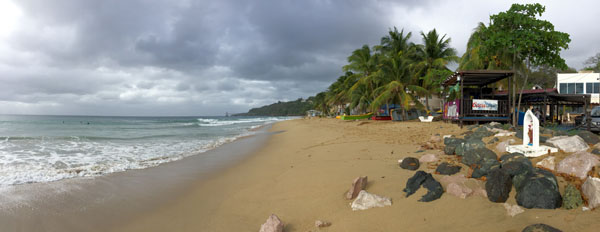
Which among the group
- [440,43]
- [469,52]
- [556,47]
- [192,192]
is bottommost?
[192,192]

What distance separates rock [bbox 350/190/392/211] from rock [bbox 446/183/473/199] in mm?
767

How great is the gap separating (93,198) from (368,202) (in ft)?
16.7

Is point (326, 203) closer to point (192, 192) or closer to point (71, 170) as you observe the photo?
point (192, 192)

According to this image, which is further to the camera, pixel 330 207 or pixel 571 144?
pixel 571 144

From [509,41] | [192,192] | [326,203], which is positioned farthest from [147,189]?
[509,41]

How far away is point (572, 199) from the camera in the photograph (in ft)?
9.01

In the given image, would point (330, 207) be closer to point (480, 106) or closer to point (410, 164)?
point (410, 164)

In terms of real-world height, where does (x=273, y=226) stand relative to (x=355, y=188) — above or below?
below

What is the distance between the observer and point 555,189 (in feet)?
9.43

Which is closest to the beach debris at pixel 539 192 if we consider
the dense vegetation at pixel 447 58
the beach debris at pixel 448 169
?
the beach debris at pixel 448 169

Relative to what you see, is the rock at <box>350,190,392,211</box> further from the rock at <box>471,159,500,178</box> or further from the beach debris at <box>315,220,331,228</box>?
the rock at <box>471,159,500,178</box>

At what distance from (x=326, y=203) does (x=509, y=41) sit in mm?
10465

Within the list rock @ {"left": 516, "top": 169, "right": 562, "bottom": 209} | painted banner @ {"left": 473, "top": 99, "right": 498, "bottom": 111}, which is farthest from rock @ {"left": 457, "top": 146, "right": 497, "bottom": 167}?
painted banner @ {"left": 473, "top": 99, "right": 498, "bottom": 111}

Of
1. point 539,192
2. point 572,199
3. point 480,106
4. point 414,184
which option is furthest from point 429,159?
point 480,106
